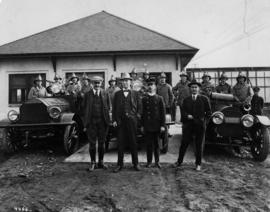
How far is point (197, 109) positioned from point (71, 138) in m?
3.34

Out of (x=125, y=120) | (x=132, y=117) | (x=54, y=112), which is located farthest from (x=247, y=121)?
(x=54, y=112)

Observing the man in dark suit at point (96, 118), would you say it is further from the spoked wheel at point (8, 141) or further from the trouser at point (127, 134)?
the spoked wheel at point (8, 141)

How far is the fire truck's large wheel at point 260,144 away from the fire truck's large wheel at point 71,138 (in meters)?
4.30

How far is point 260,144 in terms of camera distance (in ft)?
20.9

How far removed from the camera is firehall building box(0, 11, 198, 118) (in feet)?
42.6

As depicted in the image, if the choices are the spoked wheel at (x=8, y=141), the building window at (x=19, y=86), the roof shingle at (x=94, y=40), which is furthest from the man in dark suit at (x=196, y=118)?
the building window at (x=19, y=86)

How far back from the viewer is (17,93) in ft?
45.7

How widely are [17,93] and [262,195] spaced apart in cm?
1241

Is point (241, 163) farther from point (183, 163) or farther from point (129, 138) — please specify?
point (129, 138)

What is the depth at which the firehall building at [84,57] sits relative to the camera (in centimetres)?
1299

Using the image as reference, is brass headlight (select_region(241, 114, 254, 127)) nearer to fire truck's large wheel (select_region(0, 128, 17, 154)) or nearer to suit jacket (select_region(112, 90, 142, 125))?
suit jacket (select_region(112, 90, 142, 125))

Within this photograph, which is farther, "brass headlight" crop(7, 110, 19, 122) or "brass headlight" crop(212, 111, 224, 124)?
"brass headlight" crop(7, 110, 19, 122)

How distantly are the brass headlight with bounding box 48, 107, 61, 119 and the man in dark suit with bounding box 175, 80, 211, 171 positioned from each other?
3139mm

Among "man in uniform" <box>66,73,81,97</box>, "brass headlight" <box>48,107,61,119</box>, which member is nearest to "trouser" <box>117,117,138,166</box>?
"brass headlight" <box>48,107,61,119</box>
